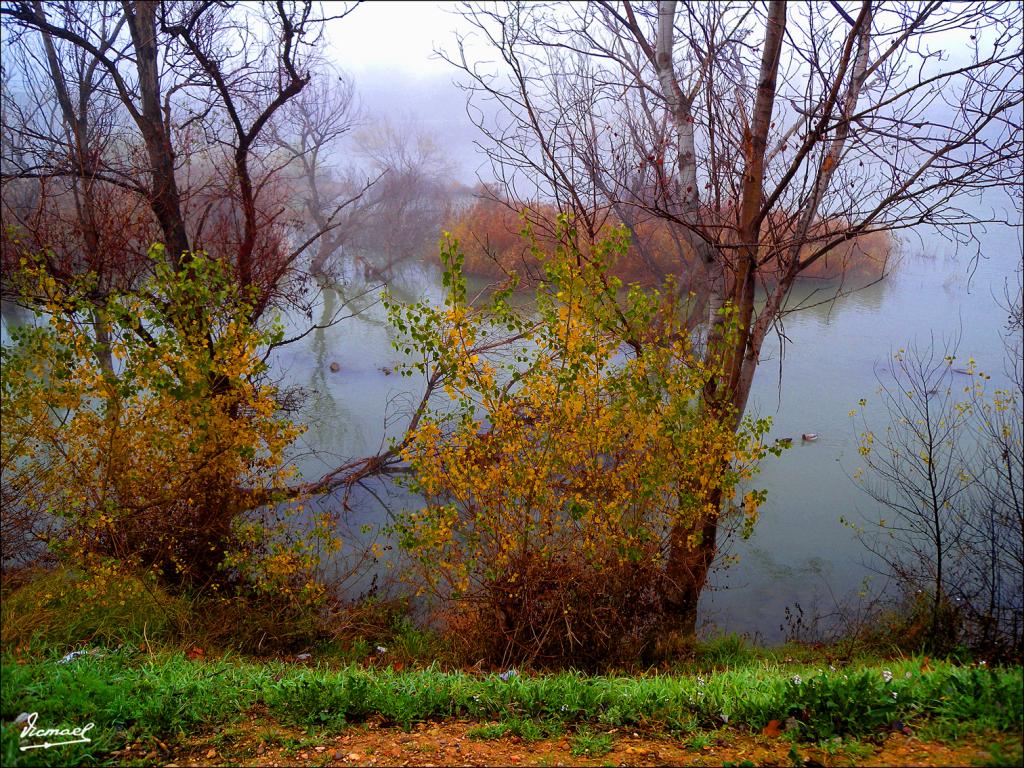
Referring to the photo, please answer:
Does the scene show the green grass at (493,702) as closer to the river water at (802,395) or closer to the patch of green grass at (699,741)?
the patch of green grass at (699,741)

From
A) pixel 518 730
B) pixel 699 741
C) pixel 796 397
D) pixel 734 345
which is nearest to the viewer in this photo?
pixel 699 741

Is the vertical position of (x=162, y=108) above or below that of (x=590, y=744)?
above

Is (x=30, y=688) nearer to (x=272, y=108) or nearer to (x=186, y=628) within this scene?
(x=186, y=628)

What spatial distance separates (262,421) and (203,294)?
119 cm

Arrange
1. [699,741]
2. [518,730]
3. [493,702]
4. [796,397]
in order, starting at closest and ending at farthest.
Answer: [699,741]
[518,730]
[493,702]
[796,397]

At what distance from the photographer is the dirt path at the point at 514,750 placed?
2.87m

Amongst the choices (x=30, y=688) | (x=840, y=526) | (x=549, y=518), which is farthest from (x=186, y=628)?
(x=840, y=526)

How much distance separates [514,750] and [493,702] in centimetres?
41

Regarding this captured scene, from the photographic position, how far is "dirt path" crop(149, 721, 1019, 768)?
287cm

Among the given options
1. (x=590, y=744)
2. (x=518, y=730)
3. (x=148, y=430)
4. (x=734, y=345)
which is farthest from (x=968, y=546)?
(x=148, y=430)

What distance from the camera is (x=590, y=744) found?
10.3ft

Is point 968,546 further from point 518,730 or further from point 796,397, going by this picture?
point 518,730

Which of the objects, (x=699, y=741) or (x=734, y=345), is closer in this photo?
(x=699, y=741)

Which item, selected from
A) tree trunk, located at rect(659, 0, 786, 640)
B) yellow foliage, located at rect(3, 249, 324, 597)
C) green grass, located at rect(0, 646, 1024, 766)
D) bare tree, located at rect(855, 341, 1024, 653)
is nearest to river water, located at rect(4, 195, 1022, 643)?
bare tree, located at rect(855, 341, 1024, 653)
